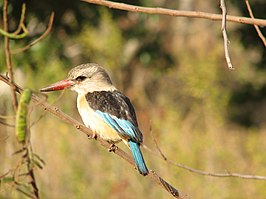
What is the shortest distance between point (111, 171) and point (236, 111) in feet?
8.74

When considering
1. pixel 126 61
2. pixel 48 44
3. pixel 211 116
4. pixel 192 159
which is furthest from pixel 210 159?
pixel 126 61

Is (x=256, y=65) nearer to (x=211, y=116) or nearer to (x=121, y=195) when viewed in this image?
(x=211, y=116)

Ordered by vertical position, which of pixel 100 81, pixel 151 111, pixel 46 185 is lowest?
pixel 46 185

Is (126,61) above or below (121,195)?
above

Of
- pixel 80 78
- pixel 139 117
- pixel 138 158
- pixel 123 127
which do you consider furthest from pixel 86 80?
pixel 139 117

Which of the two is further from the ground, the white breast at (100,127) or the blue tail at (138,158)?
the white breast at (100,127)

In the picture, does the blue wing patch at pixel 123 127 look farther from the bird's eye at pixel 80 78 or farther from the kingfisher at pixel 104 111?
the bird's eye at pixel 80 78

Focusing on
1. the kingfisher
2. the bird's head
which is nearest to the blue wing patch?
the kingfisher

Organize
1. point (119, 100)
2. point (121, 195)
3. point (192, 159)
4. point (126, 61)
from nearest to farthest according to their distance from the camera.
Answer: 1. point (119, 100)
2. point (121, 195)
3. point (192, 159)
4. point (126, 61)

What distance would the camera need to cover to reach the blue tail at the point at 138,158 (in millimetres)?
3115

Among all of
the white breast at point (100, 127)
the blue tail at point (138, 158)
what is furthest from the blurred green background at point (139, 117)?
the blue tail at point (138, 158)

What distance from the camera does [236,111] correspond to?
904 cm

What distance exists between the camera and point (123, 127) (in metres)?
3.78

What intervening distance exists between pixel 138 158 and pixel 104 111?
2.12 ft
